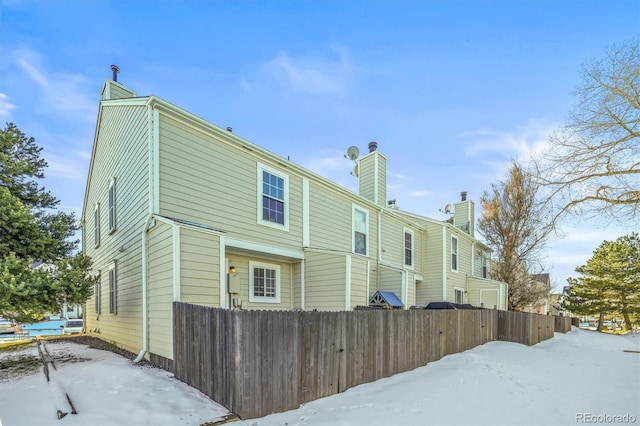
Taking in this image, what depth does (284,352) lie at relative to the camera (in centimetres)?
430

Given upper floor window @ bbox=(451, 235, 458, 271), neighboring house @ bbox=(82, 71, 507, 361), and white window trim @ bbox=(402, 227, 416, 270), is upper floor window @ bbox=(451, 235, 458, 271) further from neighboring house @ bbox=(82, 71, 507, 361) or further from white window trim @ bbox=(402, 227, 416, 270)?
neighboring house @ bbox=(82, 71, 507, 361)

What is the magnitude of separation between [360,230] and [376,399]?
7.55 meters

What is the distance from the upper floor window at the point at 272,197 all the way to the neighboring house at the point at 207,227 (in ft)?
0.09

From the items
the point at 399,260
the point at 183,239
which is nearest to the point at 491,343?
the point at 399,260

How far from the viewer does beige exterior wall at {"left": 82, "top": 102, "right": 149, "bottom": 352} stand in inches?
268

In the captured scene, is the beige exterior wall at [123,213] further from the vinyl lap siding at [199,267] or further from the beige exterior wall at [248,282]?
the beige exterior wall at [248,282]

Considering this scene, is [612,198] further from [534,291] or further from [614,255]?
[614,255]

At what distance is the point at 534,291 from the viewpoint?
19.4 meters

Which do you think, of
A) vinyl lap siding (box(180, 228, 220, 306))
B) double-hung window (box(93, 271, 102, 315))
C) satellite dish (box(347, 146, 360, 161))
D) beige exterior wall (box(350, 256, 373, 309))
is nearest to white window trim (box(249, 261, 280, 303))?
beige exterior wall (box(350, 256, 373, 309))

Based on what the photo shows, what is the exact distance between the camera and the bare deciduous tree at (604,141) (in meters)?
7.41

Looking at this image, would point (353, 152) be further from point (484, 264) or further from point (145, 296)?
point (484, 264)

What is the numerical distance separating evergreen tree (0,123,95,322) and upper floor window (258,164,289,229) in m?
3.96

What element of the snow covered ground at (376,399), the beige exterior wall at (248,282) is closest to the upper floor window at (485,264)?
the snow covered ground at (376,399)

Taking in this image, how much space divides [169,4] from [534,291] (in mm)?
22363
